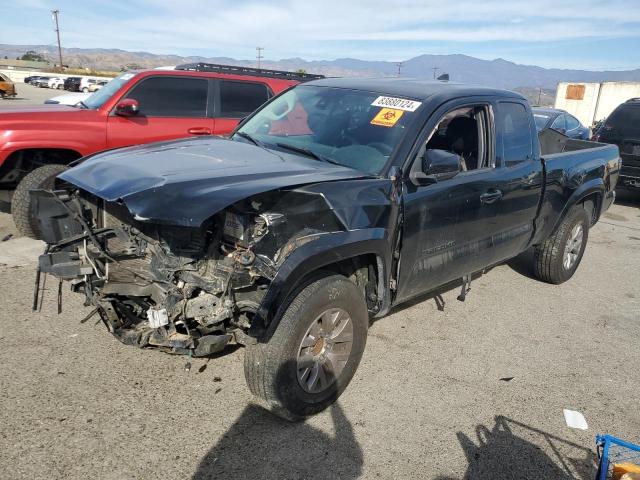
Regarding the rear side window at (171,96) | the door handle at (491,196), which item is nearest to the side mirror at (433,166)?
the door handle at (491,196)

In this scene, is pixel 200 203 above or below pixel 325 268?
above

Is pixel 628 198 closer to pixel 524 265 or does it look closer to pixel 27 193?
pixel 524 265

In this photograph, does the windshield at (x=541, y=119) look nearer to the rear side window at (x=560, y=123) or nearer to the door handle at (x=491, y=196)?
the rear side window at (x=560, y=123)

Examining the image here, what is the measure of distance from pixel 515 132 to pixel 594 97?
29.7 metres

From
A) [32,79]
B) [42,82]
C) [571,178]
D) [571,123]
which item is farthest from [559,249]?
[32,79]

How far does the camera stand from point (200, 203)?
252 cm

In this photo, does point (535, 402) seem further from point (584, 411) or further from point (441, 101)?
point (441, 101)

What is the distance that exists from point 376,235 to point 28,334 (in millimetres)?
2611

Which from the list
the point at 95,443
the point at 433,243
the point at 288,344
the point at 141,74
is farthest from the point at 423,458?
the point at 141,74

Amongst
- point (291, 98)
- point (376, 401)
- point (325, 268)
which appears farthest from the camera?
A: point (291, 98)

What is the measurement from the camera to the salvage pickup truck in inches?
108

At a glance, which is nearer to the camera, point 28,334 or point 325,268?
point 325,268

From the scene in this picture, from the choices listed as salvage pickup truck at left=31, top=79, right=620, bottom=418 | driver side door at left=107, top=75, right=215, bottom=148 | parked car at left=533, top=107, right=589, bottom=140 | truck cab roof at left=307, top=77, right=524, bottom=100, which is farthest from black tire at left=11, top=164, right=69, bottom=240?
parked car at left=533, top=107, right=589, bottom=140

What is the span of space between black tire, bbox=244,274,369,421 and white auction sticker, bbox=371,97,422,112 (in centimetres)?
130
